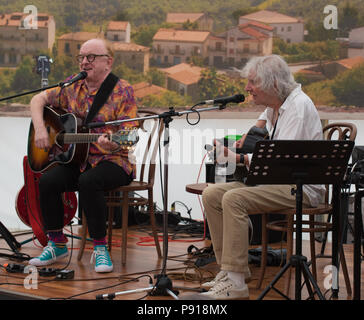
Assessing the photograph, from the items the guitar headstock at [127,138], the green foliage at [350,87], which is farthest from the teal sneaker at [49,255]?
the green foliage at [350,87]

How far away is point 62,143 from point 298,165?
163 centimetres

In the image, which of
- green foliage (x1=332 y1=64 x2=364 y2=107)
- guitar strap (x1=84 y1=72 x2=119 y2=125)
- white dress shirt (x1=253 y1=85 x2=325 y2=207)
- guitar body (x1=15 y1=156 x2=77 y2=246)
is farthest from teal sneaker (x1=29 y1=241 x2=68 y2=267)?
green foliage (x1=332 y1=64 x2=364 y2=107)

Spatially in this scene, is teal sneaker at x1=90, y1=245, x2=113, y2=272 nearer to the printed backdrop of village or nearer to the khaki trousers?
the khaki trousers

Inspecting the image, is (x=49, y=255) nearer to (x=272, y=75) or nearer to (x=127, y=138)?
(x=127, y=138)

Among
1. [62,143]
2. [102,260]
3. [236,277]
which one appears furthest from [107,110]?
[236,277]

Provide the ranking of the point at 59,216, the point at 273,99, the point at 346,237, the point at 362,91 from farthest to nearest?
the point at 362,91, the point at 346,237, the point at 59,216, the point at 273,99

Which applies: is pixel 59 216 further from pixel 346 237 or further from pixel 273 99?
pixel 346 237

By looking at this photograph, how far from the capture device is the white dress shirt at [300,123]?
3.00 m

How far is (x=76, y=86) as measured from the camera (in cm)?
381

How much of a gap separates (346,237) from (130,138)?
193cm

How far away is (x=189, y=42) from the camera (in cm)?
561

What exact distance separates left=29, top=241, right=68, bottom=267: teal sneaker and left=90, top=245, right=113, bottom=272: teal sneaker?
31cm

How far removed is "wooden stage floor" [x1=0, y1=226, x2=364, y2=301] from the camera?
3051 millimetres
